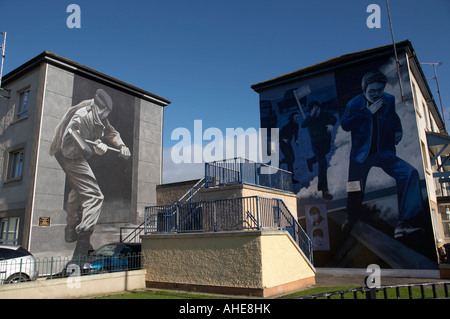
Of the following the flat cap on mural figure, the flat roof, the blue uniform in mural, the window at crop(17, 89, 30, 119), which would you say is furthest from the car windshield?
the blue uniform in mural

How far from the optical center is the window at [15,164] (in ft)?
51.9

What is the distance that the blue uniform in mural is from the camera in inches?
550

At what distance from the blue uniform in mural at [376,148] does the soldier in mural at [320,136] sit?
2.71 ft

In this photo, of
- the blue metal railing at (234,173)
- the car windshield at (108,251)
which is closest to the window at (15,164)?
the car windshield at (108,251)

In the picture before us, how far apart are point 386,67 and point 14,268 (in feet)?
53.5

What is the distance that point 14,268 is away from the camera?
10219mm

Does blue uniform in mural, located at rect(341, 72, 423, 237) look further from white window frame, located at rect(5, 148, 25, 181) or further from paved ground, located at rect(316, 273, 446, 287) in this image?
white window frame, located at rect(5, 148, 25, 181)

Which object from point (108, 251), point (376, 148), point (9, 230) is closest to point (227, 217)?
point (108, 251)

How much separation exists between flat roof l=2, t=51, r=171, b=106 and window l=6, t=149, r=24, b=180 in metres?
3.82

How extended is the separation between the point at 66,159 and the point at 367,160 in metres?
13.4

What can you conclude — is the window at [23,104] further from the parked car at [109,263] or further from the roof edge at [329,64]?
the roof edge at [329,64]

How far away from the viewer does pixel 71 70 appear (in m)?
16.4

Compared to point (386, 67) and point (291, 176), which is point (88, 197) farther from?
point (386, 67)

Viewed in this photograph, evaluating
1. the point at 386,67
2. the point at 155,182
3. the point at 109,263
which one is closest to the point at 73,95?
the point at 155,182
